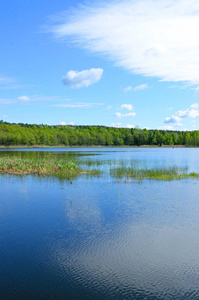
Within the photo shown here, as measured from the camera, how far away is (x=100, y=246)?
10.1 meters

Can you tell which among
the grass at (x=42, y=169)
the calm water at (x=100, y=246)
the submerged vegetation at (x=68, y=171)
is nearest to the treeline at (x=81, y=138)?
the grass at (x=42, y=169)

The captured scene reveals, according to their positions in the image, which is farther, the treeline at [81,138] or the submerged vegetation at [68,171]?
the treeline at [81,138]

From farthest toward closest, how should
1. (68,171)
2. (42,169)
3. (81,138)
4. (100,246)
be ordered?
(81,138) < (42,169) < (68,171) < (100,246)

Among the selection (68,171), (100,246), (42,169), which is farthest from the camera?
(42,169)

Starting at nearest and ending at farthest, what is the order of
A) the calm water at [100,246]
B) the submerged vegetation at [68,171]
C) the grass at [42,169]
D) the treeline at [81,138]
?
the calm water at [100,246]
the submerged vegetation at [68,171]
the grass at [42,169]
the treeline at [81,138]

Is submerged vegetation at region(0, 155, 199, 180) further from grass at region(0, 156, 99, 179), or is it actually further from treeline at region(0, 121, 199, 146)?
treeline at region(0, 121, 199, 146)

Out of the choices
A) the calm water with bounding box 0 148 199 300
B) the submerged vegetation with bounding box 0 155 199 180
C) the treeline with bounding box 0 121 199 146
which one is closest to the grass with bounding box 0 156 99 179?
the submerged vegetation with bounding box 0 155 199 180

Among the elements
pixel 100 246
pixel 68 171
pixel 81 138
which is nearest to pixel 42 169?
pixel 68 171

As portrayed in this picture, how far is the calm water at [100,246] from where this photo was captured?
7340mm

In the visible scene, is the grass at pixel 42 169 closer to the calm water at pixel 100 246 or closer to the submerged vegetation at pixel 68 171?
the submerged vegetation at pixel 68 171

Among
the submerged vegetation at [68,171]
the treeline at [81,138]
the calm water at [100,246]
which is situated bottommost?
the calm water at [100,246]

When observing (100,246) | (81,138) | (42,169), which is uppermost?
(81,138)

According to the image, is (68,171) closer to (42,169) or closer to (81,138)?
(42,169)

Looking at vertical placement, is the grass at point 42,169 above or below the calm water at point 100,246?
above
